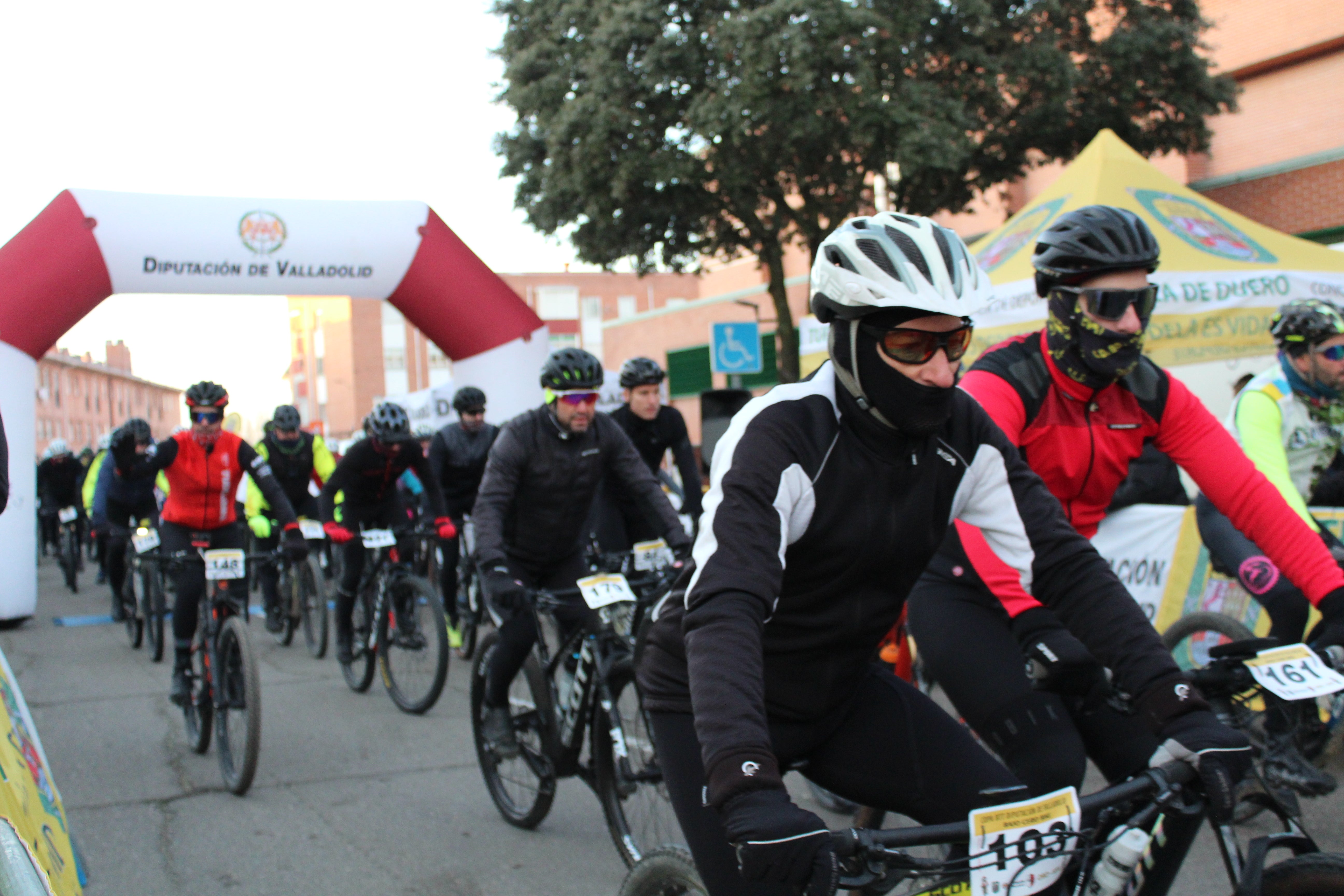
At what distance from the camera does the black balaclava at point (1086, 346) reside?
2967 mm

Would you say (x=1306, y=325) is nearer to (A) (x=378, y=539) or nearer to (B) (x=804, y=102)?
(A) (x=378, y=539)

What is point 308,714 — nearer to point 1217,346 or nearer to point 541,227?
point 1217,346

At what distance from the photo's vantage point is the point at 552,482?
536cm

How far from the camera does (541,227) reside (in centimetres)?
2278

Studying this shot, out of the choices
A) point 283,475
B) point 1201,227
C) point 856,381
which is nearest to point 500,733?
point 856,381

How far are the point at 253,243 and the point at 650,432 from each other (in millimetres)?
6925

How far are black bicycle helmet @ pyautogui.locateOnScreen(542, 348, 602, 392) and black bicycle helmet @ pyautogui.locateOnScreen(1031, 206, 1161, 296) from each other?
2.53 metres

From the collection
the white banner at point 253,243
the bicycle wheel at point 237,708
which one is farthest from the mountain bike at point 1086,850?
the white banner at point 253,243

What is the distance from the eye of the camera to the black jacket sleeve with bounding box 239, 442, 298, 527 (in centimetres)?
666

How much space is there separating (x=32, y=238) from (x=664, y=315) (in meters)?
30.1

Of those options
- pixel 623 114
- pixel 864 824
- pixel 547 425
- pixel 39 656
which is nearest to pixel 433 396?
pixel 623 114

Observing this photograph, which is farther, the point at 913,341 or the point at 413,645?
the point at 413,645

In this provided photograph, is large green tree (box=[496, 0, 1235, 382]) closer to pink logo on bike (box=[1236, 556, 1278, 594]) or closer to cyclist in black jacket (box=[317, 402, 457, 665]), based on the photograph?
cyclist in black jacket (box=[317, 402, 457, 665])

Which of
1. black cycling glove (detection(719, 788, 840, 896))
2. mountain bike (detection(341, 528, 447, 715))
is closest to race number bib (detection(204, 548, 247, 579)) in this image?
mountain bike (detection(341, 528, 447, 715))
